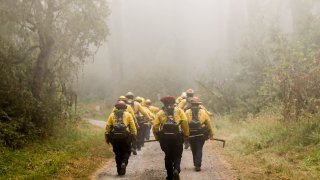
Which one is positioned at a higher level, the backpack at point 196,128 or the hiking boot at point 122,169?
the backpack at point 196,128

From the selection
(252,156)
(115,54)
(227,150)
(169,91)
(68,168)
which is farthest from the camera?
(115,54)

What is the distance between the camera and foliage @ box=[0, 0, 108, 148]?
56.2ft

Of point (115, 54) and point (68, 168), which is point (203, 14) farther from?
point (68, 168)

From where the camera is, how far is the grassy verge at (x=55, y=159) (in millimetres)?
12805

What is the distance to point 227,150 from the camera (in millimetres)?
18625

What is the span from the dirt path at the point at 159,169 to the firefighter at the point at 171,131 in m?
0.93

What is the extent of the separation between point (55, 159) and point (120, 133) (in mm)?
2988

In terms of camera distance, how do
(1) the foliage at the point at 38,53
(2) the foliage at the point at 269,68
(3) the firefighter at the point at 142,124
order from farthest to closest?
1. (2) the foliage at the point at 269,68
2. (3) the firefighter at the point at 142,124
3. (1) the foliage at the point at 38,53

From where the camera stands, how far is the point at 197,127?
43.9 feet

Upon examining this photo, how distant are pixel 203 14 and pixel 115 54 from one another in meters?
15.2

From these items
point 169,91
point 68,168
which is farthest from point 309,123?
point 169,91

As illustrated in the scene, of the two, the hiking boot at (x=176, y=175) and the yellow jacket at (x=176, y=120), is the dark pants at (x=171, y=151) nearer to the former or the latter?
the hiking boot at (x=176, y=175)

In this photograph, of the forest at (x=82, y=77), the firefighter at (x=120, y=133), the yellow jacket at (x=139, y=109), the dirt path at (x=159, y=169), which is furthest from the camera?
the yellow jacket at (x=139, y=109)

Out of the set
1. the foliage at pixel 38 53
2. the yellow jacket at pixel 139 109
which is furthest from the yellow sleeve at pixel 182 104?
the foliage at pixel 38 53
